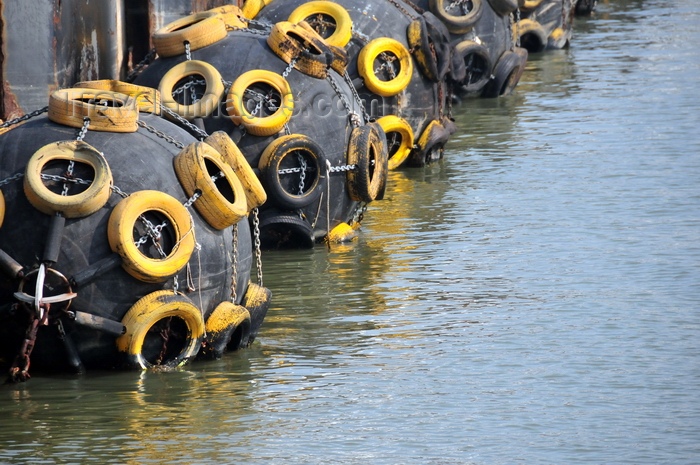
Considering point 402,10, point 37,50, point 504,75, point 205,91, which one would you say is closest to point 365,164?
point 205,91

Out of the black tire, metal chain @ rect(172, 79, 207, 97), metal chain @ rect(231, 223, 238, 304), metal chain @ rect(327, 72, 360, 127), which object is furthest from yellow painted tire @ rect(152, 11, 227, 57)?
the black tire

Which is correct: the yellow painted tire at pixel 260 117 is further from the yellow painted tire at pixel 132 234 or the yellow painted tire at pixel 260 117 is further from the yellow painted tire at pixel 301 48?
the yellow painted tire at pixel 132 234

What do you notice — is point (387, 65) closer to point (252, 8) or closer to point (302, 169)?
point (252, 8)

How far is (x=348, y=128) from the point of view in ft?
39.8

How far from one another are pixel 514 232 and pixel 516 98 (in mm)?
7360

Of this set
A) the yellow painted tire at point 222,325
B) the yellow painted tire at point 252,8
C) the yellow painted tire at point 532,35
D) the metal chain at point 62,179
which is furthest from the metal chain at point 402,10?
the yellow painted tire at point 532,35

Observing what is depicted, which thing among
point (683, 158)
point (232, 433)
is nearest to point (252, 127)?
point (232, 433)

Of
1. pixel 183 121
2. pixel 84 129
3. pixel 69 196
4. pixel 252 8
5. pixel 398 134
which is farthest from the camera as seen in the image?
pixel 398 134

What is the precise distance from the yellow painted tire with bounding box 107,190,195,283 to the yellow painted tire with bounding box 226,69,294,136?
276 centimetres

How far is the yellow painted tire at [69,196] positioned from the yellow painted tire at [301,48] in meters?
3.46

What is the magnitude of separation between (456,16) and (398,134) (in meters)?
3.55

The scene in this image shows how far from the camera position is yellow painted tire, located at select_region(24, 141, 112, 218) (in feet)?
27.0

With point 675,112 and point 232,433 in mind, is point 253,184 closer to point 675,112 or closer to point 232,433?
point 232,433

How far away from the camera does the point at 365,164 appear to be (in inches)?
471
